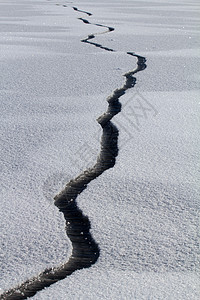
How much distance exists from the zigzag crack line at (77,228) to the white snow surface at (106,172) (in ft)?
0.06

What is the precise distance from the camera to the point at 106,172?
171cm

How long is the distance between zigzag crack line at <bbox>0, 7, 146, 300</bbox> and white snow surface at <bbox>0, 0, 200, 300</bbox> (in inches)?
0.7

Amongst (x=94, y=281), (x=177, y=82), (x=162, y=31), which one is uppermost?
(x=94, y=281)

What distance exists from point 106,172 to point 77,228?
417 millimetres

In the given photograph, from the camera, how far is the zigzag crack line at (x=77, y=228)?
3.51 ft

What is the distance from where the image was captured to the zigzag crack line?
107 centimetres

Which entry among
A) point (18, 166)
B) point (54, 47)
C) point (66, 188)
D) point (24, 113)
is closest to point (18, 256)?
point (66, 188)

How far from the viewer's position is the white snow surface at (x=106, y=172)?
1.13 meters

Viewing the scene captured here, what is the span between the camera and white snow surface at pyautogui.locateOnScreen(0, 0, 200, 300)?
1.13 meters

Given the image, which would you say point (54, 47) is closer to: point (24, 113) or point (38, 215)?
point (24, 113)

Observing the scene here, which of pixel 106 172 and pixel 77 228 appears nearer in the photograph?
pixel 77 228

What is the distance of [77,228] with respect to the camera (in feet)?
4.30

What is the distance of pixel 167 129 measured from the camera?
87.0 inches

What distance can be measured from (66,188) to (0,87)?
1465mm
